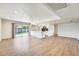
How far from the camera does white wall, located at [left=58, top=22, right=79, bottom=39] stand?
840cm

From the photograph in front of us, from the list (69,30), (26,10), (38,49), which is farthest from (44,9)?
(69,30)

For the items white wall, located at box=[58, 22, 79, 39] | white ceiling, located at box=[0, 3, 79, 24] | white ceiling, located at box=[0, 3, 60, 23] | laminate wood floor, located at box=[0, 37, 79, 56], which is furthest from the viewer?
white wall, located at box=[58, 22, 79, 39]

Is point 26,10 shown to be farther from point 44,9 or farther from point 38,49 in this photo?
point 38,49

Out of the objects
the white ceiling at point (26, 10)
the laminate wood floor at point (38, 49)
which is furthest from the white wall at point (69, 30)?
the white ceiling at point (26, 10)

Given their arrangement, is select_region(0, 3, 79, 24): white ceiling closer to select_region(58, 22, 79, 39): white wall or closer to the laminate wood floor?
the laminate wood floor

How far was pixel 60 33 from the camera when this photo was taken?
10914mm

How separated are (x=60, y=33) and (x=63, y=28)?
825mm

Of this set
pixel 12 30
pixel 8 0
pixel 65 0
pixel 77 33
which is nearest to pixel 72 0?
pixel 65 0

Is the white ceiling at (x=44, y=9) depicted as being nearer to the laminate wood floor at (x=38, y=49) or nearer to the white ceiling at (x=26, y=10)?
the white ceiling at (x=26, y=10)

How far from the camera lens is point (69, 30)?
9477mm

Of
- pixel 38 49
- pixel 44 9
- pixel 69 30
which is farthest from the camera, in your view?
pixel 69 30

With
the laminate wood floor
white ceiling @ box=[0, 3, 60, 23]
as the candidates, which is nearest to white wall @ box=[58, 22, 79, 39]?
the laminate wood floor

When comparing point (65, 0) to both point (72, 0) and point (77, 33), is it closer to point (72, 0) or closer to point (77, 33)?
point (72, 0)

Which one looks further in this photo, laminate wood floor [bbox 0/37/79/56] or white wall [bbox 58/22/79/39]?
white wall [bbox 58/22/79/39]
